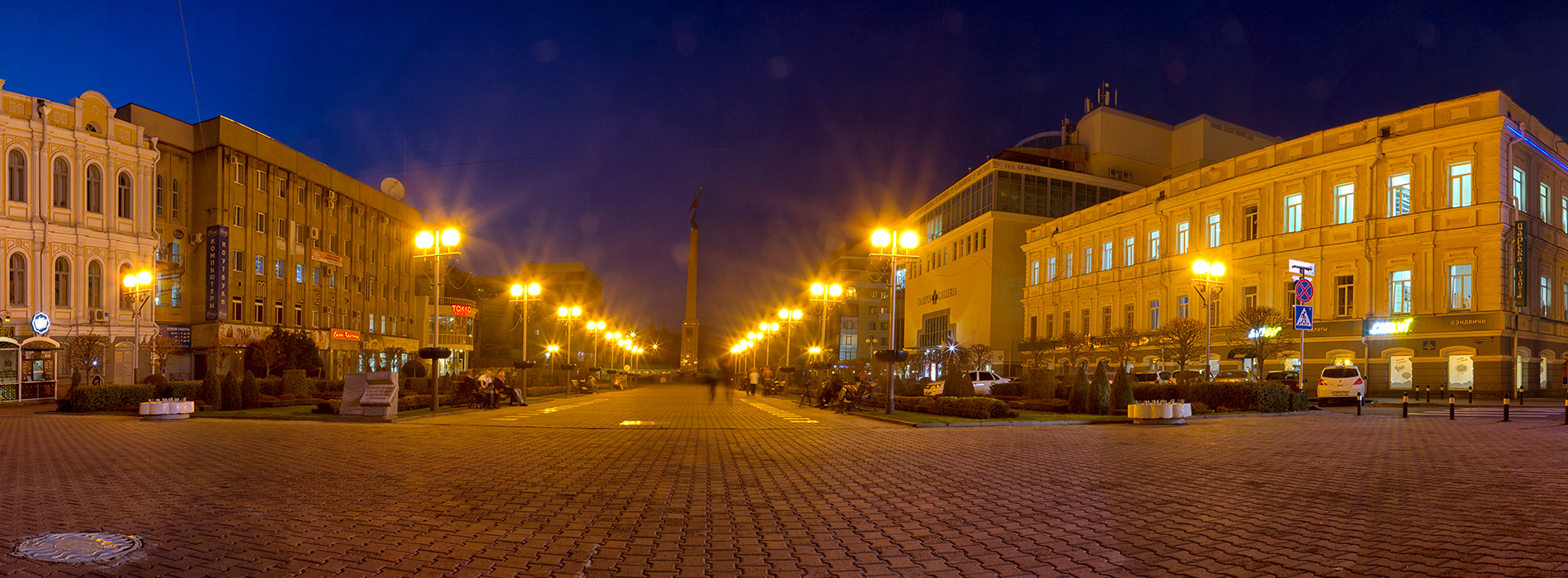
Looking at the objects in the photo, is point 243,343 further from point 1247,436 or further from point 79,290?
point 1247,436

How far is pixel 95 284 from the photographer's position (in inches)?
1513

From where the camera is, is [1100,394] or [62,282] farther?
[62,282]

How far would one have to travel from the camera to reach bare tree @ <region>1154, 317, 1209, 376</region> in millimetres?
41031

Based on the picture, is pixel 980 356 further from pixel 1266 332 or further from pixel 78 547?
pixel 78 547

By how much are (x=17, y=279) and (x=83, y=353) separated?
14.7 feet

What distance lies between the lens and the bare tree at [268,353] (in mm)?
43000

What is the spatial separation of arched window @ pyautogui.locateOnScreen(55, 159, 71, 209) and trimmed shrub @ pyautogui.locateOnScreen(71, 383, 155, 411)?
57.2 ft

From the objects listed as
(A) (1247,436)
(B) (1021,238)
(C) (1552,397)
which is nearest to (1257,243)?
(C) (1552,397)

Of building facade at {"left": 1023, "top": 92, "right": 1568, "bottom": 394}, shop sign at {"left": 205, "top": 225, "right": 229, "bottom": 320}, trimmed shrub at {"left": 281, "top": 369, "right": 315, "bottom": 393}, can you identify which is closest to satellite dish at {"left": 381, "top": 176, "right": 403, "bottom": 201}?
shop sign at {"left": 205, "top": 225, "right": 229, "bottom": 320}

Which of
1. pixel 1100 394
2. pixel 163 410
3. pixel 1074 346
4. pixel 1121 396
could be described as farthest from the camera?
pixel 1074 346

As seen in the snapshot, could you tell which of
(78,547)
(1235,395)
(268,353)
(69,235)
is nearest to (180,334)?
(268,353)

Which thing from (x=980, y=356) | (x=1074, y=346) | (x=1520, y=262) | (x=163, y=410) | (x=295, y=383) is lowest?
(x=980, y=356)

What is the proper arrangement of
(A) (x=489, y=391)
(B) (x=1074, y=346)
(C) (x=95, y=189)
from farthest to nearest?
(B) (x=1074, y=346) < (C) (x=95, y=189) < (A) (x=489, y=391)

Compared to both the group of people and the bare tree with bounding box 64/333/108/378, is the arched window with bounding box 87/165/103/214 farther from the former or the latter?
the group of people
